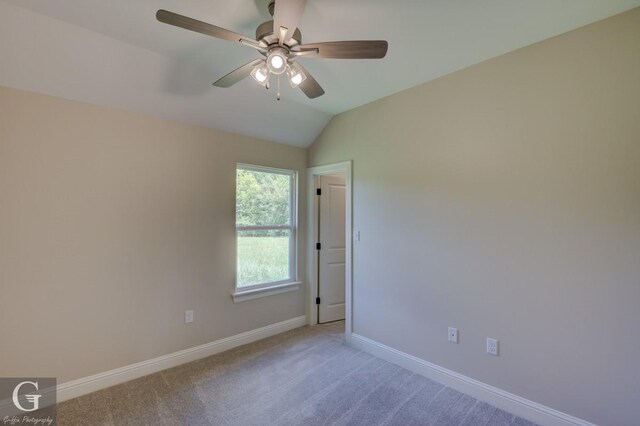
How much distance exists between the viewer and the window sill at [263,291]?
126 inches

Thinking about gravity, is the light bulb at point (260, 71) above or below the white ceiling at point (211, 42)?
below

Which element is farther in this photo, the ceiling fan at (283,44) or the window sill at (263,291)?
the window sill at (263,291)

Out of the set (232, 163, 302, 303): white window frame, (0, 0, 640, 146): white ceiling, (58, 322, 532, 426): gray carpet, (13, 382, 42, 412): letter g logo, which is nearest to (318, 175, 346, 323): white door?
(232, 163, 302, 303): white window frame

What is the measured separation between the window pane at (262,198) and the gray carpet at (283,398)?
1495 millimetres

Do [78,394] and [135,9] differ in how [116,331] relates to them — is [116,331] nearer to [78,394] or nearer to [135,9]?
[78,394]

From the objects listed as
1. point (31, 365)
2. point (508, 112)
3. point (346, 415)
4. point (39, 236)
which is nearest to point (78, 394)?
point (31, 365)

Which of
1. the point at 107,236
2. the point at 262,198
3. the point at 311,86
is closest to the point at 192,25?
the point at 311,86

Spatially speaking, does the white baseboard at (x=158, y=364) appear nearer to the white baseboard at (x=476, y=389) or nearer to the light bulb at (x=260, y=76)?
the white baseboard at (x=476, y=389)

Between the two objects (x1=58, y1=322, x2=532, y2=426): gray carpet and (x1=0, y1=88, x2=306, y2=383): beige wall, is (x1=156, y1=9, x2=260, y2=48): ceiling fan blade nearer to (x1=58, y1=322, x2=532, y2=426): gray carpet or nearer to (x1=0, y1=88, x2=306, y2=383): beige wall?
(x1=0, y1=88, x2=306, y2=383): beige wall

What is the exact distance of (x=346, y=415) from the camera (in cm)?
208

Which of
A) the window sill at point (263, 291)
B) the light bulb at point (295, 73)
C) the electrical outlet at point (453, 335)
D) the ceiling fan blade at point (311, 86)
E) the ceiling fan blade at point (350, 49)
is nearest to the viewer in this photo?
the ceiling fan blade at point (350, 49)

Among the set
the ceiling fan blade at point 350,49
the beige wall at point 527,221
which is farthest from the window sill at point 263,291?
the ceiling fan blade at point 350,49

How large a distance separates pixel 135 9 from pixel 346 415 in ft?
9.81

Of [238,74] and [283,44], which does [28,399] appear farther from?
[283,44]
